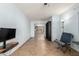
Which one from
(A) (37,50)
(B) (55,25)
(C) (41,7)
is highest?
(C) (41,7)

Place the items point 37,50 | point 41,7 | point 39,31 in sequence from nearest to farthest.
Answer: point 37,50 < point 41,7 < point 39,31

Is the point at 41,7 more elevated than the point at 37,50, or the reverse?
the point at 41,7

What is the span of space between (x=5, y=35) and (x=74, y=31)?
2201 mm

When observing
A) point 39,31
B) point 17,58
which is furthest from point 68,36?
point 39,31

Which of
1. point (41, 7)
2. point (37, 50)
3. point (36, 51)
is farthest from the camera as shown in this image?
point (41, 7)

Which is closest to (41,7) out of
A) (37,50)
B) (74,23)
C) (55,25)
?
(74,23)

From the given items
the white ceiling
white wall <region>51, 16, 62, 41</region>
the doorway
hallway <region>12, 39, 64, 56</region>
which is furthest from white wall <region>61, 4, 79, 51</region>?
the doorway

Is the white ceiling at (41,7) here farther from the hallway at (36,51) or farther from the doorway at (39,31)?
the doorway at (39,31)

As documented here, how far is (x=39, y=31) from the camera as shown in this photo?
22.5 feet

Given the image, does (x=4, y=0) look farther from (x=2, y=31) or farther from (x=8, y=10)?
(x=8, y=10)

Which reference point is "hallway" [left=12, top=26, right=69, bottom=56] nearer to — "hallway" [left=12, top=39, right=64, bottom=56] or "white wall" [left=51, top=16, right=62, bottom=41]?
"hallway" [left=12, top=39, right=64, bottom=56]

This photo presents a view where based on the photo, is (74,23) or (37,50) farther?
(74,23)

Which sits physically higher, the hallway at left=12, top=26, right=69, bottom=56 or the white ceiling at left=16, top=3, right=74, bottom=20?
the white ceiling at left=16, top=3, right=74, bottom=20

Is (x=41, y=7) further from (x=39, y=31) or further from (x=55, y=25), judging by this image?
(x=39, y=31)
